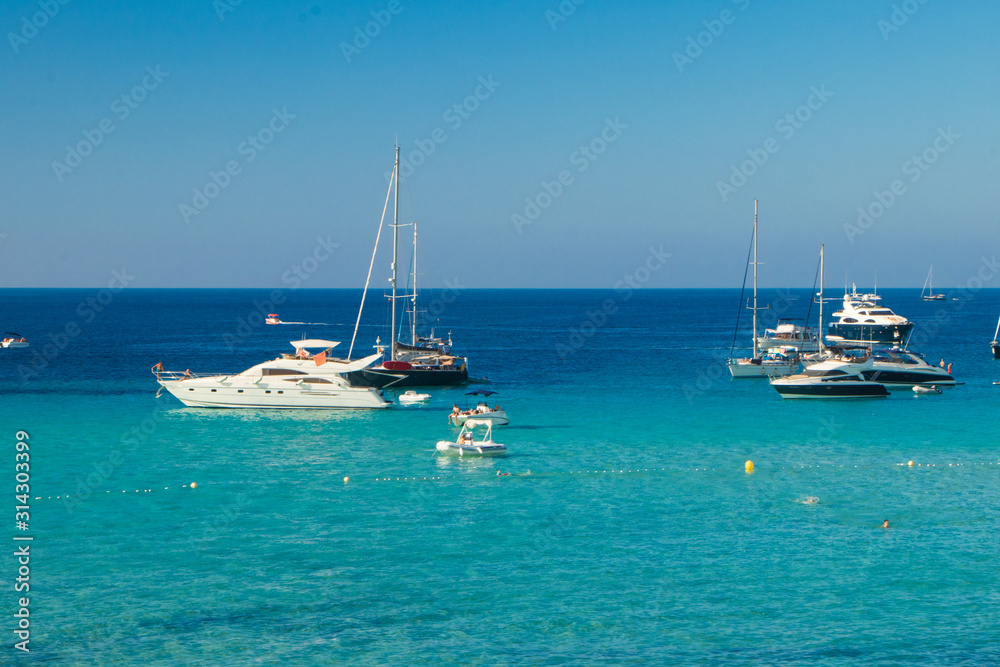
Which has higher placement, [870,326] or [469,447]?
[870,326]

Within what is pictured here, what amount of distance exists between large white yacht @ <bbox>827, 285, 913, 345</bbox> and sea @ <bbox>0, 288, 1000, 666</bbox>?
3558 inches

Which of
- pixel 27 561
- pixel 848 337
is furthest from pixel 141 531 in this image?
pixel 848 337

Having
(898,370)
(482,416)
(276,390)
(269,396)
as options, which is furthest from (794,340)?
(269,396)

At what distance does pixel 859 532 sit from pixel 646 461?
14075mm

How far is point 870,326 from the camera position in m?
154

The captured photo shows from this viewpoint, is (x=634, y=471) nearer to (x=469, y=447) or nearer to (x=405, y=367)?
(x=469, y=447)

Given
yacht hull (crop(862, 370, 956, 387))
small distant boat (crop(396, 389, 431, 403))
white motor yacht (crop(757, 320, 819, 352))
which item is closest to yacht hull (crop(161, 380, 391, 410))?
small distant boat (crop(396, 389, 431, 403))

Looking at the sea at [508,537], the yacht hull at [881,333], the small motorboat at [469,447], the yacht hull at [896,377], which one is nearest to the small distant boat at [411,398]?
the sea at [508,537]

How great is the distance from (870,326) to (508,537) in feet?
443

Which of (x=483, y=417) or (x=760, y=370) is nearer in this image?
(x=483, y=417)

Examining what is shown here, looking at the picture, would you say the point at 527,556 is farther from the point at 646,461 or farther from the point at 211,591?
the point at 646,461

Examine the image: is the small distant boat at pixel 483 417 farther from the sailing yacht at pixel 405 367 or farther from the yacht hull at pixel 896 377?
the yacht hull at pixel 896 377

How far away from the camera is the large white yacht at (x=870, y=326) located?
151125mm

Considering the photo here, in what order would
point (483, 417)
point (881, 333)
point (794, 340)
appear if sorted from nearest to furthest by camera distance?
point (483, 417) → point (794, 340) → point (881, 333)
